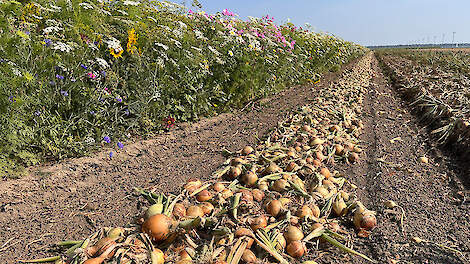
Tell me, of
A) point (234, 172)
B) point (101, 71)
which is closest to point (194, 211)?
point (234, 172)

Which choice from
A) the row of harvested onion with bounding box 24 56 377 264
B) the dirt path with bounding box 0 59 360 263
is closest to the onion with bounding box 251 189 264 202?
the row of harvested onion with bounding box 24 56 377 264

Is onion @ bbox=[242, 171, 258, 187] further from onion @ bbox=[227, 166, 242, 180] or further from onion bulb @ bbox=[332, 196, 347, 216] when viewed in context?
onion bulb @ bbox=[332, 196, 347, 216]

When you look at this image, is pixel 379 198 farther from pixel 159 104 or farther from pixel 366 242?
pixel 159 104

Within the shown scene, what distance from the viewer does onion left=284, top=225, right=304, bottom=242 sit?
1756 mm

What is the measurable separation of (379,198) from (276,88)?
5.28 meters

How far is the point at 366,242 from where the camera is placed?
2004 millimetres

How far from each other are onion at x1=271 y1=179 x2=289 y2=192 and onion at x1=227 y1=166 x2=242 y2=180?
1.00 ft

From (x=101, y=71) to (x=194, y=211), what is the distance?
245 cm

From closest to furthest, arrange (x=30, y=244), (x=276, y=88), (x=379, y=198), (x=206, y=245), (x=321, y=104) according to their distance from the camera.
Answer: (x=206, y=245) < (x=30, y=244) < (x=379, y=198) < (x=321, y=104) < (x=276, y=88)

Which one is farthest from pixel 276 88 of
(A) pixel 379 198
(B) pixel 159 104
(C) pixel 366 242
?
(C) pixel 366 242

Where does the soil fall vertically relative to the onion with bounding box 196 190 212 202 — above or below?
below

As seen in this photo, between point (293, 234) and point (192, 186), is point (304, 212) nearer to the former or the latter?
point (293, 234)

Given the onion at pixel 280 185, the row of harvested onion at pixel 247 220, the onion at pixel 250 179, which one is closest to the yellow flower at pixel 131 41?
the row of harvested onion at pixel 247 220

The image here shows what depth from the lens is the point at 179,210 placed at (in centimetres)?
177
